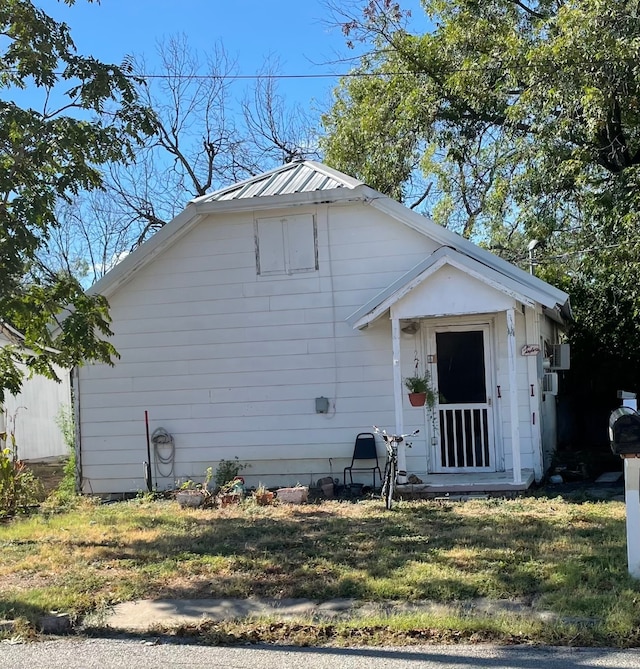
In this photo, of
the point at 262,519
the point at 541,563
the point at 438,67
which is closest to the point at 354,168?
the point at 438,67

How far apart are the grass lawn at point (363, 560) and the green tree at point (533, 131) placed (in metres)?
6.33

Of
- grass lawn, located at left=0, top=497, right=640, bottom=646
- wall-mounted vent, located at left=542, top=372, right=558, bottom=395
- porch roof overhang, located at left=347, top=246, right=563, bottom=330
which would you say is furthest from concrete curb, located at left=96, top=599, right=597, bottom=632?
wall-mounted vent, located at left=542, top=372, right=558, bottom=395

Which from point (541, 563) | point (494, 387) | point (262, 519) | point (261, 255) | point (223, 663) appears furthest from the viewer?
point (261, 255)

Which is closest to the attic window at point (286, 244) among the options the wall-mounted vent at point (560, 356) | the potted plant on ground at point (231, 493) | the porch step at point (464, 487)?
the potted plant on ground at point (231, 493)

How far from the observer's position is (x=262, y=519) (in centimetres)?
869

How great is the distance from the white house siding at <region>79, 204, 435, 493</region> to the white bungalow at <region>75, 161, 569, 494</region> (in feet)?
0.07

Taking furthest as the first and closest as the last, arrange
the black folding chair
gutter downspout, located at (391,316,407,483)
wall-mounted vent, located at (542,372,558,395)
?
1. wall-mounted vent, located at (542,372,558,395)
2. the black folding chair
3. gutter downspout, located at (391,316,407,483)

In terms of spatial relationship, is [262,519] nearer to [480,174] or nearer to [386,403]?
[386,403]

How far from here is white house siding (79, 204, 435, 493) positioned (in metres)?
11.0

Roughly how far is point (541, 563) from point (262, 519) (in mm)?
3613

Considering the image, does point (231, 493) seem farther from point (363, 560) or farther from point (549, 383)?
point (549, 383)

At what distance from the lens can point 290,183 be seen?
1155cm

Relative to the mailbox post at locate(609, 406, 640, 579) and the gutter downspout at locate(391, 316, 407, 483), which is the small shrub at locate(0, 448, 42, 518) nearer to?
the gutter downspout at locate(391, 316, 407, 483)

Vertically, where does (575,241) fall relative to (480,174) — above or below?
below
